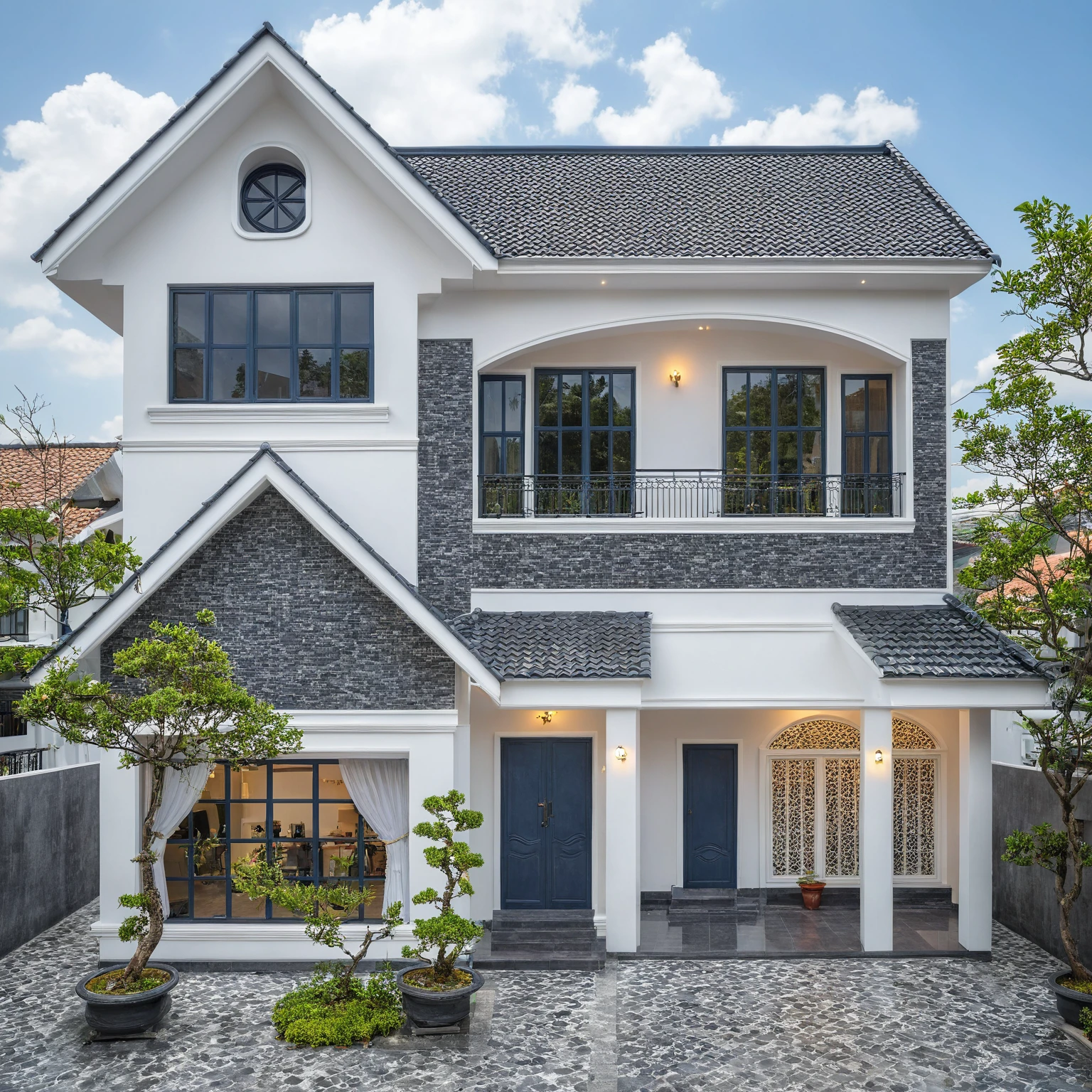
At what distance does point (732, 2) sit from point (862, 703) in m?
16.2

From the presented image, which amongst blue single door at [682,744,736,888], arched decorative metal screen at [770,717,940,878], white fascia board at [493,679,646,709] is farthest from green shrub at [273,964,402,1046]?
arched decorative metal screen at [770,717,940,878]

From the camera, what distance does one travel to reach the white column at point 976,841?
34.3 feet

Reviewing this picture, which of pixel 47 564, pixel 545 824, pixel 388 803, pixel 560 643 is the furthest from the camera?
pixel 545 824

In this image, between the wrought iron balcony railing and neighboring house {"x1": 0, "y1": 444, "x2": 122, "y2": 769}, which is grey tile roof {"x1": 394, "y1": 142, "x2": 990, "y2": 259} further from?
neighboring house {"x1": 0, "y1": 444, "x2": 122, "y2": 769}

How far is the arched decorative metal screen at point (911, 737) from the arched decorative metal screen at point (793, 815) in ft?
4.31

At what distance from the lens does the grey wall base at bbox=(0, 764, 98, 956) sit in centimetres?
1079

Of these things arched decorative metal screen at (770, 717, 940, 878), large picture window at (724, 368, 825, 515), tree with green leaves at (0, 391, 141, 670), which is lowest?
arched decorative metal screen at (770, 717, 940, 878)

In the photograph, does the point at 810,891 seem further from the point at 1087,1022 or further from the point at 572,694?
the point at 572,694

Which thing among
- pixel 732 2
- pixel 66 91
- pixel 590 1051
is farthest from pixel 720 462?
pixel 66 91

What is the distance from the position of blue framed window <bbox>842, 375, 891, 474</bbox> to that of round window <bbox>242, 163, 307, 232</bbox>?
7807mm

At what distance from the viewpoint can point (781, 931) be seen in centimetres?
1153

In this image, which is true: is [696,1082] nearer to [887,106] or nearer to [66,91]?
[887,106]

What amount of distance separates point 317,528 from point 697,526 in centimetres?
486

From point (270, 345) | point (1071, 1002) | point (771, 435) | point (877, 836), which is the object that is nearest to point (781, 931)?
point (877, 836)
